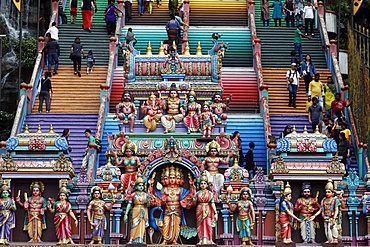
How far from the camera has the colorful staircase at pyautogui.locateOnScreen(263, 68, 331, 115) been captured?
51.3 metres

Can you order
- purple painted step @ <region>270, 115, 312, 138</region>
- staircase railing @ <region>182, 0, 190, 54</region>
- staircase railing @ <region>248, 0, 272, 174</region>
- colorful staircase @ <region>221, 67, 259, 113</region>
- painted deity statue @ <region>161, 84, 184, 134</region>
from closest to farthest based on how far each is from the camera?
painted deity statue @ <region>161, 84, 184, 134</region> → staircase railing @ <region>248, 0, 272, 174</region> → purple painted step @ <region>270, 115, 312, 138</region> → colorful staircase @ <region>221, 67, 259, 113</region> → staircase railing @ <region>182, 0, 190, 54</region>

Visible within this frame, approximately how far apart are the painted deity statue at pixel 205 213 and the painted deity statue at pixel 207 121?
3.42m

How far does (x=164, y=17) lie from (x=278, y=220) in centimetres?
1967

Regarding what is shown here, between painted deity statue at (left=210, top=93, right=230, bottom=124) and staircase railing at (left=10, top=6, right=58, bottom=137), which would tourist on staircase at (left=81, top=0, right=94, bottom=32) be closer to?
staircase railing at (left=10, top=6, right=58, bottom=137)

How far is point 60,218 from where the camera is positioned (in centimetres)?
4038

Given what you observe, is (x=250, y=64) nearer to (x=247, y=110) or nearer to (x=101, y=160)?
(x=247, y=110)

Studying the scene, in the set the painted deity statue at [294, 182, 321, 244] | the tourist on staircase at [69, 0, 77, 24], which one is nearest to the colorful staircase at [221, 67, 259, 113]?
the tourist on staircase at [69, 0, 77, 24]

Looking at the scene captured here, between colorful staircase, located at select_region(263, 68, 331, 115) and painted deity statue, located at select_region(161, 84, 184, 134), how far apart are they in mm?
6776

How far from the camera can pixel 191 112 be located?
44469mm

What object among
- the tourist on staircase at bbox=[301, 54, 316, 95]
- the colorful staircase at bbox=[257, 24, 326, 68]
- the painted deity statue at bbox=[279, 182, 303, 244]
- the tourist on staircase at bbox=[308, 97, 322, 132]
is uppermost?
the colorful staircase at bbox=[257, 24, 326, 68]

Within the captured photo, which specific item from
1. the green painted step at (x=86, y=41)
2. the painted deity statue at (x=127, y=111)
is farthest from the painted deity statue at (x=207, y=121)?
the green painted step at (x=86, y=41)

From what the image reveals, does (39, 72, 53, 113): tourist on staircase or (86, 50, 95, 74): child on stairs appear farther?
(86, 50, 95, 74): child on stairs

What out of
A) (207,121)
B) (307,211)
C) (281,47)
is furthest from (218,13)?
(307,211)

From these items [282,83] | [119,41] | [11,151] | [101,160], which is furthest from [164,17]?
[11,151]
